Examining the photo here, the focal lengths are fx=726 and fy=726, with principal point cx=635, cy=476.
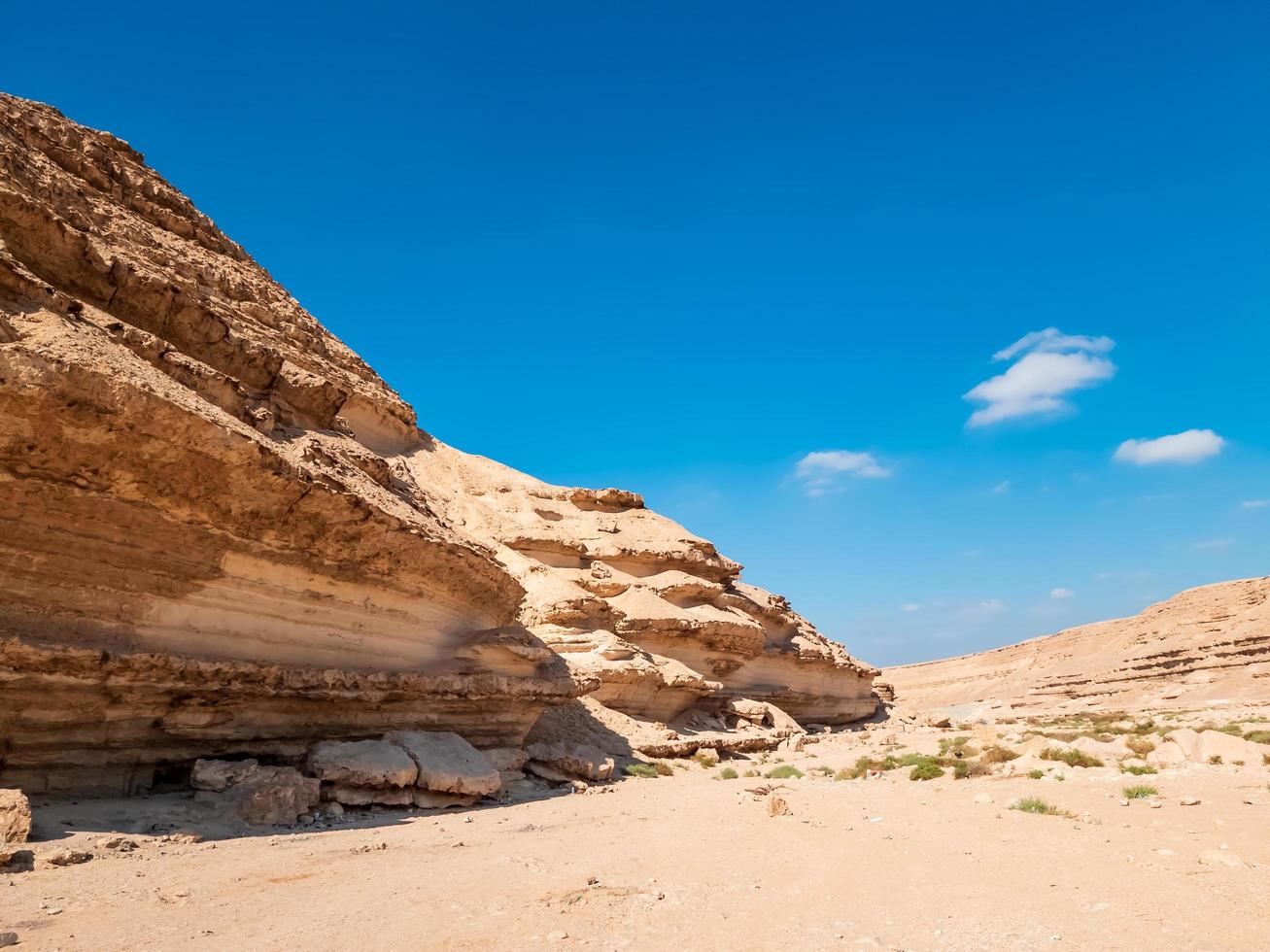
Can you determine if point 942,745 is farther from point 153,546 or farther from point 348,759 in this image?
point 153,546

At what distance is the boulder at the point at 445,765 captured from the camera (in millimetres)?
10547

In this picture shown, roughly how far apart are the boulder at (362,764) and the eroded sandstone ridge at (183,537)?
0.58 meters

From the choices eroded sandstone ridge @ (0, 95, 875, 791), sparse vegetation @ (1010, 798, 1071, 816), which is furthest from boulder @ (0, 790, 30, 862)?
sparse vegetation @ (1010, 798, 1071, 816)

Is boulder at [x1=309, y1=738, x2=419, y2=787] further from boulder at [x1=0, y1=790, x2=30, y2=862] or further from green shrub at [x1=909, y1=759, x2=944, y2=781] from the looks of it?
green shrub at [x1=909, y1=759, x2=944, y2=781]

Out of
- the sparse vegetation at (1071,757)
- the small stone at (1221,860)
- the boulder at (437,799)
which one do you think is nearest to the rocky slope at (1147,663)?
the sparse vegetation at (1071,757)

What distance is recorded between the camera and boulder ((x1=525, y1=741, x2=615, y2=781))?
14180 mm

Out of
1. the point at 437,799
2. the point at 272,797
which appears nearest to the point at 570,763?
the point at 437,799

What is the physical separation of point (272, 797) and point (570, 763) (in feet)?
21.6

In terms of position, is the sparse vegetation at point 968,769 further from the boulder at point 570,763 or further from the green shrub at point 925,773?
the boulder at point 570,763

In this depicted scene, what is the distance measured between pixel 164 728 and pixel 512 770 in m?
6.14

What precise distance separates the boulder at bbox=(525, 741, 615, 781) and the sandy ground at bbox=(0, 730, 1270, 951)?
12.7 feet

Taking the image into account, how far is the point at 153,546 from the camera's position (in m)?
8.66

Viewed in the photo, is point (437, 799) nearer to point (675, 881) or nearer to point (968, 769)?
point (675, 881)

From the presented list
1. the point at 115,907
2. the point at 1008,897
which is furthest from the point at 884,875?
the point at 115,907
